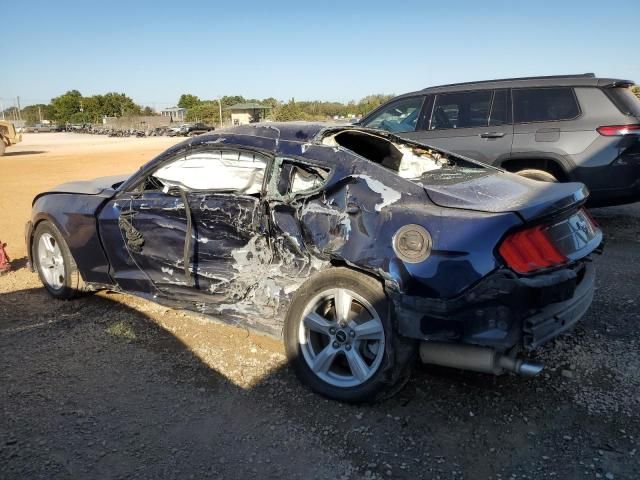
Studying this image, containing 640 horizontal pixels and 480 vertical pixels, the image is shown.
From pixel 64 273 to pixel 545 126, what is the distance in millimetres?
5512

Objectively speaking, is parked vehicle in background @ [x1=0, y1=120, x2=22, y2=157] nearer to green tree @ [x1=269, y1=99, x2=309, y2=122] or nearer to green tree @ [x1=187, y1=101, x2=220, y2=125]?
green tree @ [x1=269, y1=99, x2=309, y2=122]

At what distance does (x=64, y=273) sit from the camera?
4586 millimetres

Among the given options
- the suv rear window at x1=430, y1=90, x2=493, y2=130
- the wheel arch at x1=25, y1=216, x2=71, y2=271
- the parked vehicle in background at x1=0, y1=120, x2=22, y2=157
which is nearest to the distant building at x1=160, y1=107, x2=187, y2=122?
the parked vehicle in background at x1=0, y1=120, x2=22, y2=157

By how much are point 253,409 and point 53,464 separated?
103 centimetres

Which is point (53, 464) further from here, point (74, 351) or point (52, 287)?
point (52, 287)

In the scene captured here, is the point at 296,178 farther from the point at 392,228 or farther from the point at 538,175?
the point at 538,175

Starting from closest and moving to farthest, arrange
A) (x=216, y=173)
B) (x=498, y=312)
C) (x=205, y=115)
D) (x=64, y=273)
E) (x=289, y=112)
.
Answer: (x=498, y=312)
(x=216, y=173)
(x=64, y=273)
(x=289, y=112)
(x=205, y=115)

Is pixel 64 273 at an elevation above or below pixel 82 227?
below

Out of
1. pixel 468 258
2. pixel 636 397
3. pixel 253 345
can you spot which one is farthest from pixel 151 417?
pixel 636 397

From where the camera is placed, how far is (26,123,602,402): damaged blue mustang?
8.58 feet

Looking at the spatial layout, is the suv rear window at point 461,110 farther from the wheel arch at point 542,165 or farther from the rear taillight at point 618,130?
the rear taillight at point 618,130

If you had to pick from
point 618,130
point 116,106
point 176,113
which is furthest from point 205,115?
point 618,130

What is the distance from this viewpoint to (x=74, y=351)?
12.4ft

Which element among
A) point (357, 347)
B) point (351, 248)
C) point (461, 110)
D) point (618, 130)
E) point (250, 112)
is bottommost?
point (357, 347)
